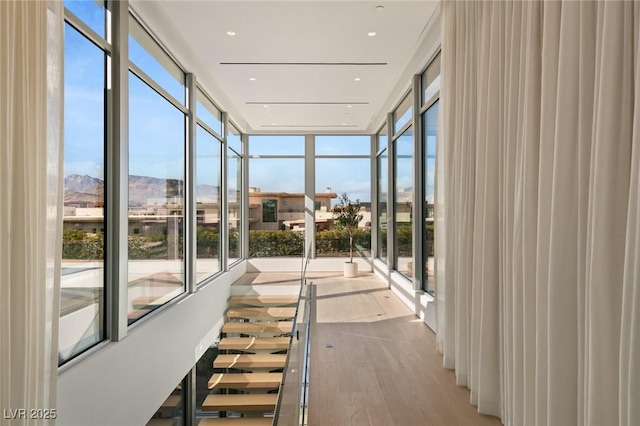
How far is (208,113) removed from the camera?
7.74 metres

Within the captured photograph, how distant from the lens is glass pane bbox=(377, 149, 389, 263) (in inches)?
385

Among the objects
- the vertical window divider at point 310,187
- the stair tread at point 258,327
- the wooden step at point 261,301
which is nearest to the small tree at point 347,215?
the vertical window divider at point 310,187

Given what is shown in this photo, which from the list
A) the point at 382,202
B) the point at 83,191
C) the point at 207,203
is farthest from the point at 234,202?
the point at 83,191

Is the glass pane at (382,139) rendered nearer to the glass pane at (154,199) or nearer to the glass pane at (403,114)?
the glass pane at (403,114)

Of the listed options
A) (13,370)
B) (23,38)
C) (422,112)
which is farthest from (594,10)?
(422,112)

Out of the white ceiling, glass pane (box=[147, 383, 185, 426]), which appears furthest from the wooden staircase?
the white ceiling

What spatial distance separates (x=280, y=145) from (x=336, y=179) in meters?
1.91

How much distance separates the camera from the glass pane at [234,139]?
946cm

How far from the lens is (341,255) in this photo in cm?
1133

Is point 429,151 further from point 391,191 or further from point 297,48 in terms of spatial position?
point 391,191

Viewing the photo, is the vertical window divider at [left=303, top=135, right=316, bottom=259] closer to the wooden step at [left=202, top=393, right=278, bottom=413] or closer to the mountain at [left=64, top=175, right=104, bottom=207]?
the wooden step at [left=202, top=393, right=278, bottom=413]

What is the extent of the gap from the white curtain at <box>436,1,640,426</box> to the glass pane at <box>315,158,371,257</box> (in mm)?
7813

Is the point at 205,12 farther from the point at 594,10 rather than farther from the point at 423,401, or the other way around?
the point at 423,401

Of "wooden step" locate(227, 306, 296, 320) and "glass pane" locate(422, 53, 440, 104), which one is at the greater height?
"glass pane" locate(422, 53, 440, 104)
